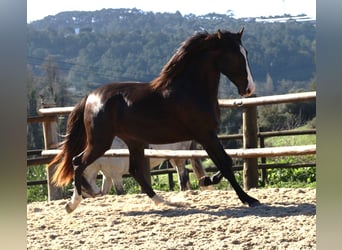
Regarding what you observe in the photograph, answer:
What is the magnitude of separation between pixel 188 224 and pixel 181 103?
0.94m

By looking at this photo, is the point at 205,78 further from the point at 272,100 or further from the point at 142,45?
the point at 142,45

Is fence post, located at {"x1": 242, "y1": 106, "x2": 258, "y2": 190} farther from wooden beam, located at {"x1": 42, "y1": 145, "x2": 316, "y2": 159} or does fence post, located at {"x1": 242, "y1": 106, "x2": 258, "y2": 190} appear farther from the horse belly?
the horse belly

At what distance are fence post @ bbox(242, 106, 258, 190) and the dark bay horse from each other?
2.75ft

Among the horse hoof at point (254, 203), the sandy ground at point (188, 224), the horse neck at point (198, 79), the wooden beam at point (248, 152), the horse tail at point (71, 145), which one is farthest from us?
the horse tail at point (71, 145)

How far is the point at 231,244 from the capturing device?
3400 millimetres

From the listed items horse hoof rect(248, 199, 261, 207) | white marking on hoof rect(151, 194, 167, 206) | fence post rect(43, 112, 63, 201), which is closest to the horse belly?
white marking on hoof rect(151, 194, 167, 206)

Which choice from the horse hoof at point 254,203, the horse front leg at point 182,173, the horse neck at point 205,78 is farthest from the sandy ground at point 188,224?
the horse front leg at point 182,173

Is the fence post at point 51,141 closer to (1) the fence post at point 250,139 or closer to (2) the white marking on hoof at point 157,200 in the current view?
(2) the white marking on hoof at point 157,200

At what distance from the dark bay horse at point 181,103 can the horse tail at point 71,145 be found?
0.78ft

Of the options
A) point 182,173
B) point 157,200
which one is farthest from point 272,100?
point 182,173

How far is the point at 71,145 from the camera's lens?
507 centimetres

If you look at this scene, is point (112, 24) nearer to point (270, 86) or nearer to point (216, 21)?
point (216, 21)

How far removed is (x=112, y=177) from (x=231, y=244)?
13.1ft

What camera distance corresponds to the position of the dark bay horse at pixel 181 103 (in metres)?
4.41
